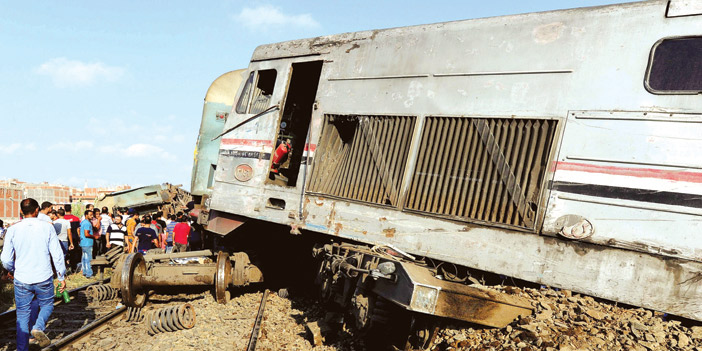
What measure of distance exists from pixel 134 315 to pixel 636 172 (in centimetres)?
757

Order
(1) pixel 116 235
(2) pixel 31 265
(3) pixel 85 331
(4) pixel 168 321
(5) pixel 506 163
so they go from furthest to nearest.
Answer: (1) pixel 116 235
(4) pixel 168 321
(3) pixel 85 331
(2) pixel 31 265
(5) pixel 506 163

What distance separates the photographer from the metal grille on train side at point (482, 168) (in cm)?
516

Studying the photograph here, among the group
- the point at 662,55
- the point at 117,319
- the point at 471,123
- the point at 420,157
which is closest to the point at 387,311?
the point at 420,157

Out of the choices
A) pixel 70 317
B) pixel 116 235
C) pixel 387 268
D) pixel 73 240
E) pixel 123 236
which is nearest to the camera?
pixel 387 268

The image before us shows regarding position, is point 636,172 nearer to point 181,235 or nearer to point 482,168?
point 482,168

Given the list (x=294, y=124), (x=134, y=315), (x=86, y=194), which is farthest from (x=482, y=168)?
(x=86, y=194)

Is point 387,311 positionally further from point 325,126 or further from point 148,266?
point 148,266

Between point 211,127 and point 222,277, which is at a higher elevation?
point 211,127

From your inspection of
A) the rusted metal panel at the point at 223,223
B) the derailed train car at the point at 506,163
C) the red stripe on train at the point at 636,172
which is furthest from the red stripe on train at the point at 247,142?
the red stripe on train at the point at 636,172

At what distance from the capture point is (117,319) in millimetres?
7660

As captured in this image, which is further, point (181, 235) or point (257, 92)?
point (181, 235)

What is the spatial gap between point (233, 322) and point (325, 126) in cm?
351

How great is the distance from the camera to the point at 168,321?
22.9 ft

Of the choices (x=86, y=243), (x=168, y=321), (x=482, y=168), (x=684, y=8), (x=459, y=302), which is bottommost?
(x=86, y=243)
